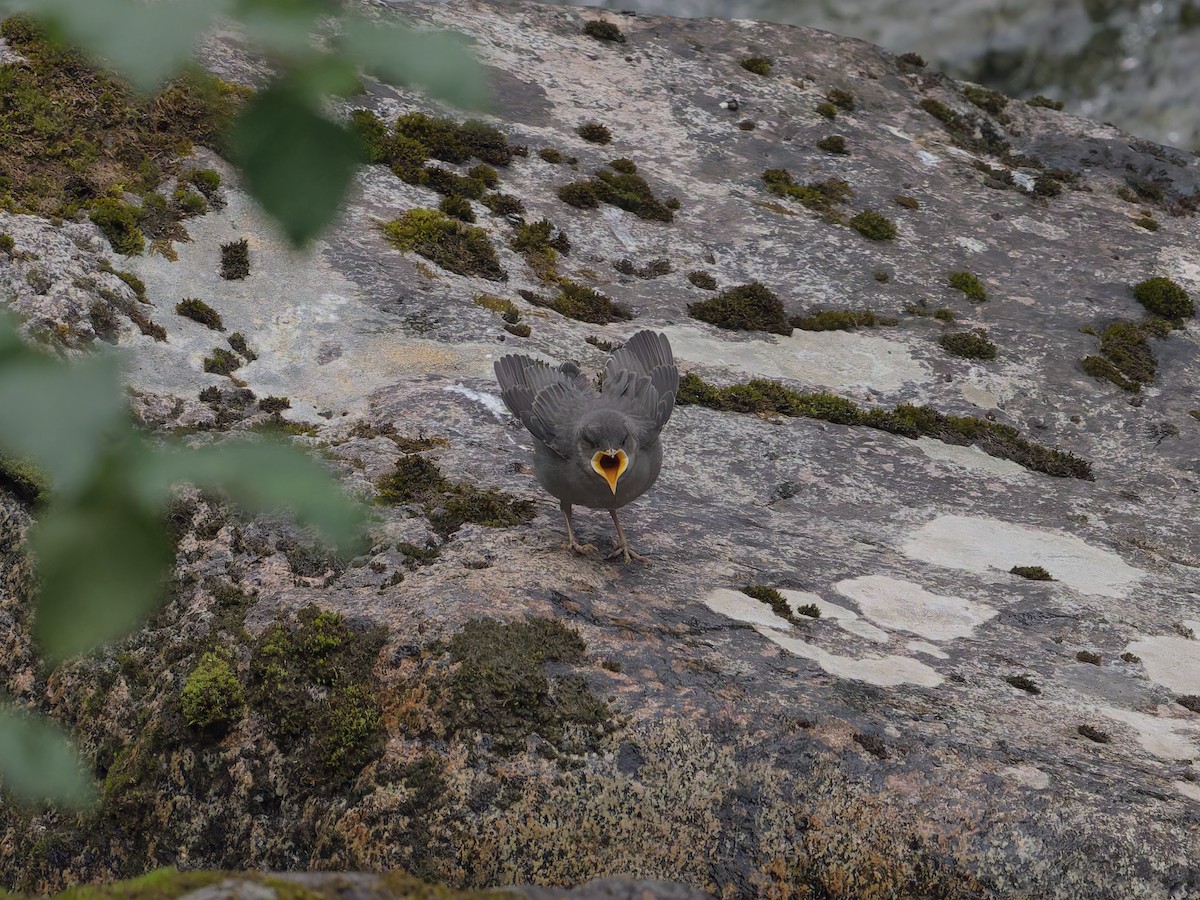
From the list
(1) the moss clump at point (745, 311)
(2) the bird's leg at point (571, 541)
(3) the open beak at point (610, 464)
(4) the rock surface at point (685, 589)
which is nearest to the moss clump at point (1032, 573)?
(4) the rock surface at point (685, 589)

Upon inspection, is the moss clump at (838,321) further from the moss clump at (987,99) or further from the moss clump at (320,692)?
the moss clump at (320,692)

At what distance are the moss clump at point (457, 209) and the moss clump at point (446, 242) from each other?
0.16m

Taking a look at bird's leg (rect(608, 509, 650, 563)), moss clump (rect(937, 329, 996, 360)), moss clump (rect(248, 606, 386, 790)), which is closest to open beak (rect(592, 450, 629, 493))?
bird's leg (rect(608, 509, 650, 563))

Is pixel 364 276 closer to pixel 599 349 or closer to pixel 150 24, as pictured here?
pixel 599 349

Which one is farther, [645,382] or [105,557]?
[645,382]

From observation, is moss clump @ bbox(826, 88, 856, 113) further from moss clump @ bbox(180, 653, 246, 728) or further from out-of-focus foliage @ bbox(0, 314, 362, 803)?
out-of-focus foliage @ bbox(0, 314, 362, 803)

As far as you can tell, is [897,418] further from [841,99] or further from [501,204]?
[841,99]

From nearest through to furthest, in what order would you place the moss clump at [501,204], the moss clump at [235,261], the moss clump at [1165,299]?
the moss clump at [235,261] → the moss clump at [501,204] → the moss clump at [1165,299]

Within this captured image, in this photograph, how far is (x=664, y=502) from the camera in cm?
1216

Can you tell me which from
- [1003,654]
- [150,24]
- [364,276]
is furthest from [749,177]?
[150,24]

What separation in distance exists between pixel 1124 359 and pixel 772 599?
422 inches

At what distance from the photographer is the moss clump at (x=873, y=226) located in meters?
19.7

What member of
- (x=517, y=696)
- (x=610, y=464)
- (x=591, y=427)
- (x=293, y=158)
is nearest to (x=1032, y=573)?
(x=610, y=464)

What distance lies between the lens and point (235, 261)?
13453 mm
